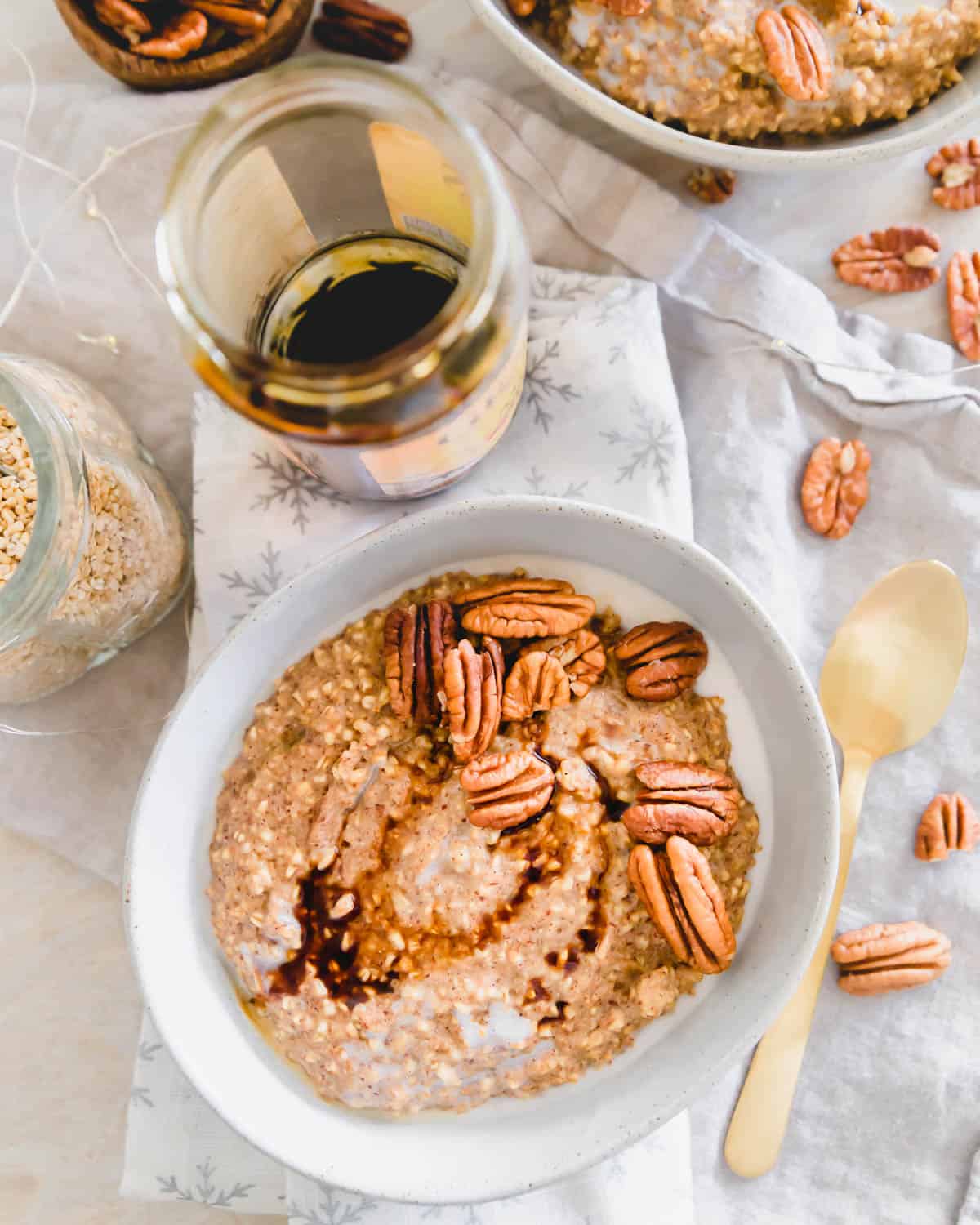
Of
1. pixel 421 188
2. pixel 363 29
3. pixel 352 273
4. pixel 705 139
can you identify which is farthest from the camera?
pixel 363 29

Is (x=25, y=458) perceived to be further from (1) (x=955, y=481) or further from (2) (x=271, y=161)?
(1) (x=955, y=481)

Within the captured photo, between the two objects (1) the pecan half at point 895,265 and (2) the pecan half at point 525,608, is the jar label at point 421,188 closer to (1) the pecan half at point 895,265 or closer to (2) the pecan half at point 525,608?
(2) the pecan half at point 525,608

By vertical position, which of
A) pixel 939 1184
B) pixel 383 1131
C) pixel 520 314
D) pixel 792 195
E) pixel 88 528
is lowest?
pixel 939 1184

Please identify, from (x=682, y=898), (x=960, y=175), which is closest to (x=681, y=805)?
(x=682, y=898)

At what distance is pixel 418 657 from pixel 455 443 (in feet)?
0.64

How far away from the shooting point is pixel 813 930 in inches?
34.2

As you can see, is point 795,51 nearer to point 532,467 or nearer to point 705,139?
point 705,139

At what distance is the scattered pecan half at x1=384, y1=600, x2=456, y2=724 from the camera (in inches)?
36.2

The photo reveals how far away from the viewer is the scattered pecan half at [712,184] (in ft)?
3.73

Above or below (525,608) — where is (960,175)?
above

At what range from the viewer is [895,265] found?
1152mm

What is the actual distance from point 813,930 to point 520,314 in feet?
1.71

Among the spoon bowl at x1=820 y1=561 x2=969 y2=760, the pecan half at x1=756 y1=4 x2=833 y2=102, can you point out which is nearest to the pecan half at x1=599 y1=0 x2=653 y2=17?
the pecan half at x1=756 y1=4 x2=833 y2=102

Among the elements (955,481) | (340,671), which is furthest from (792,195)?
(340,671)
